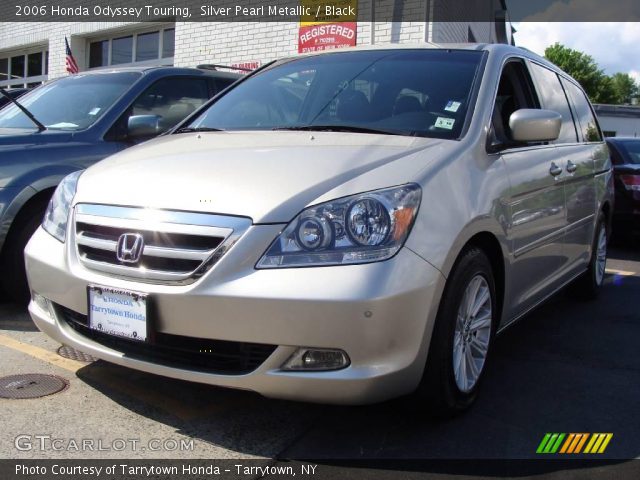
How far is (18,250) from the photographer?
13.9 ft

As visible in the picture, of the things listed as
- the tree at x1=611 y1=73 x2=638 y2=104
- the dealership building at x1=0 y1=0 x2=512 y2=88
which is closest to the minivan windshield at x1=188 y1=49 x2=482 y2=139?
the dealership building at x1=0 y1=0 x2=512 y2=88

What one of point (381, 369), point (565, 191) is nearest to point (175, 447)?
point (381, 369)

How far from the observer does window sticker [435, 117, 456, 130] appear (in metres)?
3.19

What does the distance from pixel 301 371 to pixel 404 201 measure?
74 cm

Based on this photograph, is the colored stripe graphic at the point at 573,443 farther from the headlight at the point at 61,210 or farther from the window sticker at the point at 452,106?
the headlight at the point at 61,210

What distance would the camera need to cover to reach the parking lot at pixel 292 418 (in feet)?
8.77

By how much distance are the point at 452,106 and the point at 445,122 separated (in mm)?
155

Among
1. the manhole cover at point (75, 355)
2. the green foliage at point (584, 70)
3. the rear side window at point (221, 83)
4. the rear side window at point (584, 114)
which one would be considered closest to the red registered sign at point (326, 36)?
the rear side window at point (221, 83)

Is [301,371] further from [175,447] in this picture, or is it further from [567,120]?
[567,120]

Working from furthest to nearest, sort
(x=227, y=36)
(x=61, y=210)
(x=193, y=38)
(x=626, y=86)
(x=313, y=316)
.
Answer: (x=626, y=86) → (x=193, y=38) → (x=227, y=36) → (x=61, y=210) → (x=313, y=316)

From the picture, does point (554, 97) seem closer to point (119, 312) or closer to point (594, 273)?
point (594, 273)

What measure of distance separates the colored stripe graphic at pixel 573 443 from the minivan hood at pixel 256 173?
126 centimetres

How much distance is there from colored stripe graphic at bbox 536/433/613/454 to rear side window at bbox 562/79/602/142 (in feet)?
8.88

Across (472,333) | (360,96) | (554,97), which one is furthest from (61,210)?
(554,97)
